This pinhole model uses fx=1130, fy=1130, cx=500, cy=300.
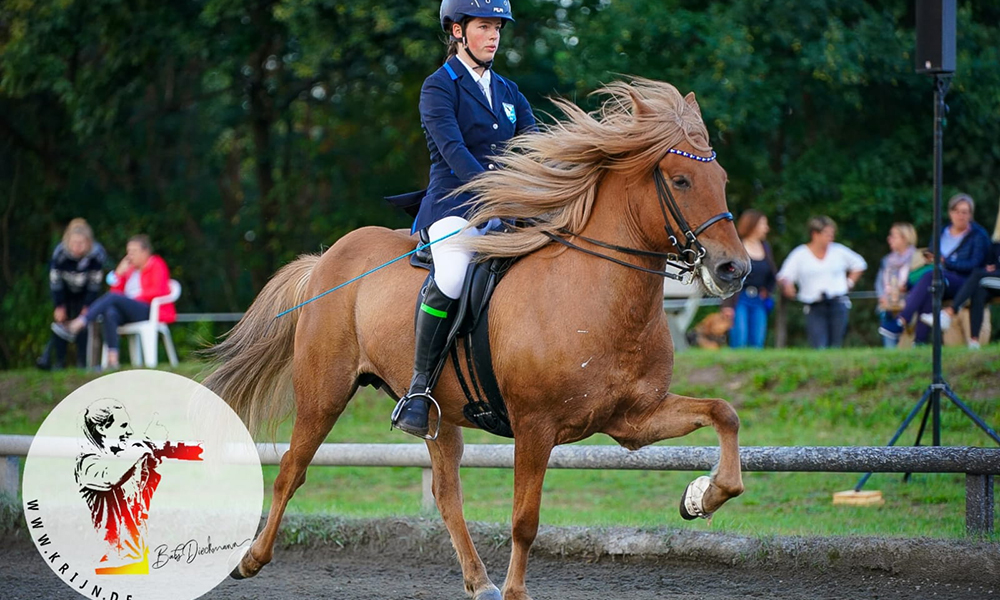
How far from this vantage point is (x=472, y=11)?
20.2ft

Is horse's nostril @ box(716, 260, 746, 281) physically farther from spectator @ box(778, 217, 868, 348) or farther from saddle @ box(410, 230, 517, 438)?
spectator @ box(778, 217, 868, 348)

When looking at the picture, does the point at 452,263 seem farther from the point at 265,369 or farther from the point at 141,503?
the point at 141,503

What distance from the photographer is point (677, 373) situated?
13.0 m

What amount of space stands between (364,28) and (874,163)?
367 inches

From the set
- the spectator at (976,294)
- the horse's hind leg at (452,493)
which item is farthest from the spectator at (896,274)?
the horse's hind leg at (452,493)

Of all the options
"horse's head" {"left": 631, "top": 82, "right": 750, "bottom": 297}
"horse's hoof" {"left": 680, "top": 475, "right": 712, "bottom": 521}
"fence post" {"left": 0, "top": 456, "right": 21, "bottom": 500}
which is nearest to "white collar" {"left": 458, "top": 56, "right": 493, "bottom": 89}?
"horse's head" {"left": 631, "top": 82, "right": 750, "bottom": 297}

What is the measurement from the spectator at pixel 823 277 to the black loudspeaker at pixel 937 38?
18.1 feet

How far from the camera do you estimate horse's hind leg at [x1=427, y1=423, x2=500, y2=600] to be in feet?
21.3

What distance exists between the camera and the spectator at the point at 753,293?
A: 45.6 ft

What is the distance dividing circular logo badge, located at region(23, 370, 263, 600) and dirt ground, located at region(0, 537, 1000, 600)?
0.68 feet

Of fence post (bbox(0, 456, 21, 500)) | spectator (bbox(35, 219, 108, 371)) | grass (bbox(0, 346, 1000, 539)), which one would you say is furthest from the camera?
spectator (bbox(35, 219, 108, 371))

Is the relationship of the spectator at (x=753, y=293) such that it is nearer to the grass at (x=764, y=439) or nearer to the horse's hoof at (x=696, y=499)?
the grass at (x=764, y=439)

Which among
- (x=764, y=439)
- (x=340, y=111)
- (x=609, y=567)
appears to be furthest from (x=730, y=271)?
(x=340, y=111)

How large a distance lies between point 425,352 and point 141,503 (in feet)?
8.32
